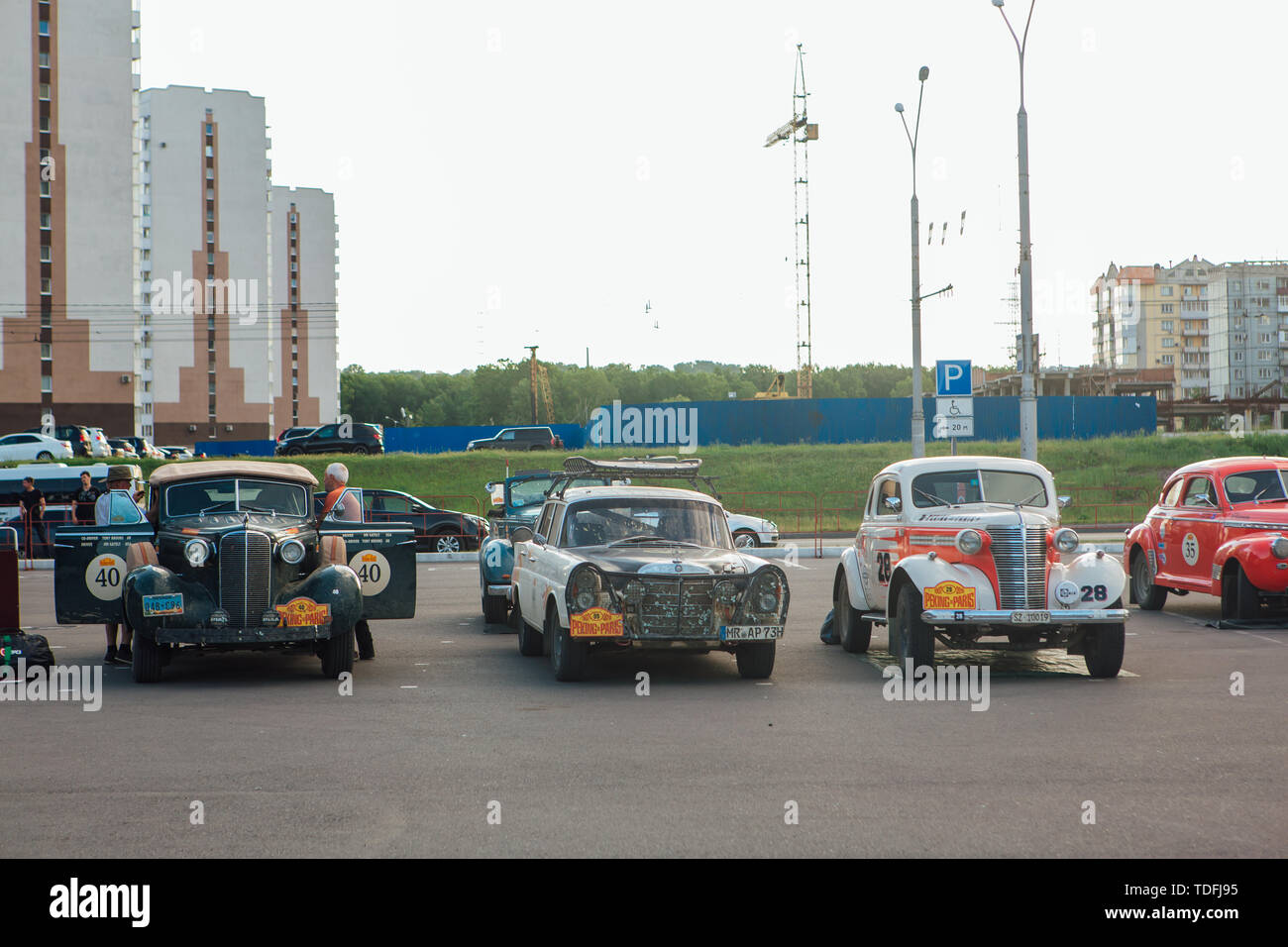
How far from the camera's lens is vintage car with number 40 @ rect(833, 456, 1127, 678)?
10.9 m

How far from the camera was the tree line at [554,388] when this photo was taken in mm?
154750

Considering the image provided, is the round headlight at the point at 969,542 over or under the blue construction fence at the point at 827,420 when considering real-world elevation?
under

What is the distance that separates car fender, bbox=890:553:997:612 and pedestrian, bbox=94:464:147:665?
7.00 metres

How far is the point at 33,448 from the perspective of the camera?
53688 millimetres

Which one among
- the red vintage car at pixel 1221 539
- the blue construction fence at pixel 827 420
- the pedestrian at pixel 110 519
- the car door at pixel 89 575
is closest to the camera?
the car door at pixel 89 575

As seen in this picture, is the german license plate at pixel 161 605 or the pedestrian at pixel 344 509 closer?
the german license plate at pixel 161 605

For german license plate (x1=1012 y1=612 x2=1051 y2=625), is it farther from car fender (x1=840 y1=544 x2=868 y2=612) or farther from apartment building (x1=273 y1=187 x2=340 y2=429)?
apartment building (x1=273 y1=187 x2=340 y2=429)

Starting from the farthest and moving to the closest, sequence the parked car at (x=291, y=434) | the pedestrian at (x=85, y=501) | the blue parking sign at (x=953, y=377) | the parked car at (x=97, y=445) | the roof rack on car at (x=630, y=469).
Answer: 1. the parked car at (x=291, y=434)
2. the parked car at (x=97, y=445)
3. the blue parking sign at (x=953, y=377)
4. the pedestrian at (x=85, y=501)
5. the roof rack on car at (x=630, y=469)

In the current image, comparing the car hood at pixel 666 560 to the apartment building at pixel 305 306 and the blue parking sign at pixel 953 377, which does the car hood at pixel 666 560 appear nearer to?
the blue parking sign at pixel 953 377

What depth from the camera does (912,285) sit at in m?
31.1

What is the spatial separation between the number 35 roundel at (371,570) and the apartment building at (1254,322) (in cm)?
16669

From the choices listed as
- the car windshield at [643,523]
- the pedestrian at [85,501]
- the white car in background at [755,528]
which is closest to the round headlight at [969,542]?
the car windshield at [643,523]

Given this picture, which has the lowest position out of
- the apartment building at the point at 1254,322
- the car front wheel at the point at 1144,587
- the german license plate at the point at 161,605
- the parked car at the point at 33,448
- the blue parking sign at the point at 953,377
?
the car front wheel at the point at 1144,587

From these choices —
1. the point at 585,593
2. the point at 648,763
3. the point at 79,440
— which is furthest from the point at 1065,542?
the point at 79,440
